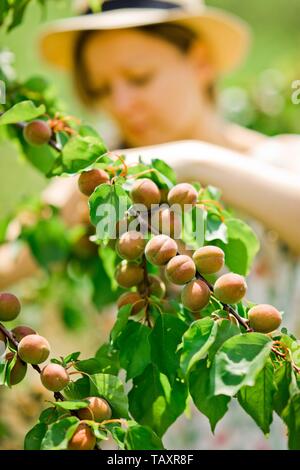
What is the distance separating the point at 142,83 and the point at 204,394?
957 mm

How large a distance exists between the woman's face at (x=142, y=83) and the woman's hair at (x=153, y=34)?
0.5 inches

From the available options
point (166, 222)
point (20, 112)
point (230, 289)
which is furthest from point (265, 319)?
point (20, 112)

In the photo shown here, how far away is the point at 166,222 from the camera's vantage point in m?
0.60

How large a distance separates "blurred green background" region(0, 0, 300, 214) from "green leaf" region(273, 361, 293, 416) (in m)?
0.44

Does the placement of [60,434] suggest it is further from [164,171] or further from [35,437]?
[164,171]

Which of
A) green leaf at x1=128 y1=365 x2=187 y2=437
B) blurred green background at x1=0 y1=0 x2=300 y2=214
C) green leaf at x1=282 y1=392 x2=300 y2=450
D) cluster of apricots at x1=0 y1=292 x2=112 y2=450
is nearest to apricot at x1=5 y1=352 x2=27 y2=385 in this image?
cluster of apricots at x1=0 y1=292 x2=112 y2=450

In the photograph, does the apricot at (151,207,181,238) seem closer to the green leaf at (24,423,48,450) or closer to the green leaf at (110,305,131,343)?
the green leaf at (110,305,131,343)

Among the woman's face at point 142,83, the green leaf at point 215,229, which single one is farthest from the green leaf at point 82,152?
the woman's face at point 142,83

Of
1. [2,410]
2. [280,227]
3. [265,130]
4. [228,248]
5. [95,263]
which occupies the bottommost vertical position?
[2,410]

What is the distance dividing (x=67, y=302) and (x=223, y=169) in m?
0.80

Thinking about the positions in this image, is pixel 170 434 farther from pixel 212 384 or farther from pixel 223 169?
pixel 212 384

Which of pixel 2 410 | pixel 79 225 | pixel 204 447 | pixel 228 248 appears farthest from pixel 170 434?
pixel 228 248

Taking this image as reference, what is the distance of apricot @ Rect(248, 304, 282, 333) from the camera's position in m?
0.51

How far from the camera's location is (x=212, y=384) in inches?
18.5
